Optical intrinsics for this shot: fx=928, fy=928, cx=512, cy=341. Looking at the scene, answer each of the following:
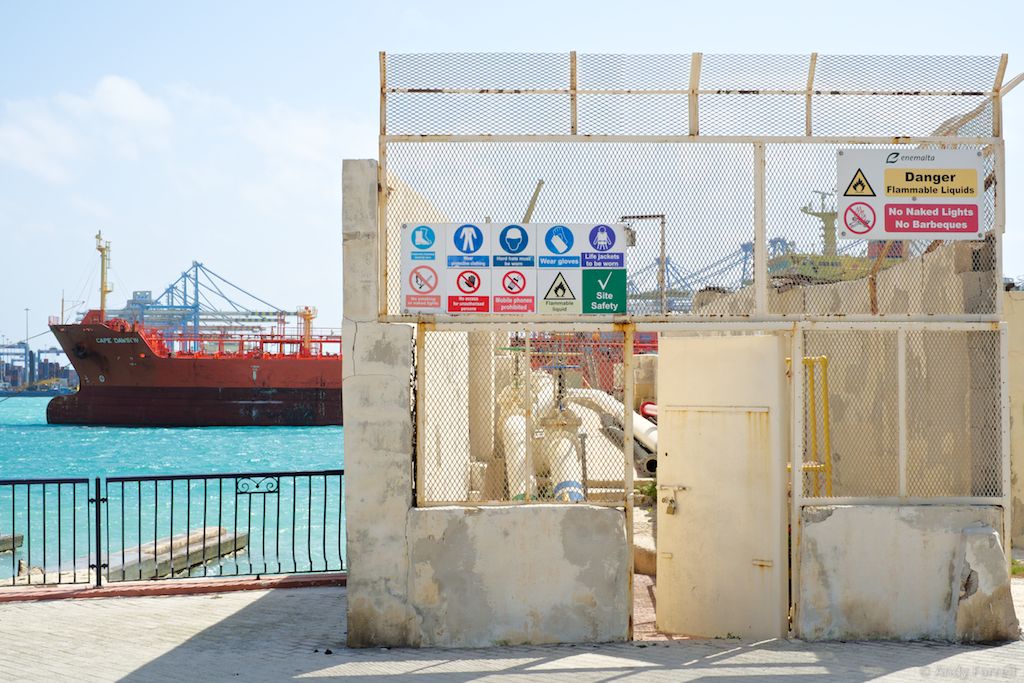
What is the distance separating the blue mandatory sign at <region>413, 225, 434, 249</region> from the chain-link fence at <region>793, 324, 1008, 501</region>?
9.18 feet

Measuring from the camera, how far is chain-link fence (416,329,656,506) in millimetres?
7137

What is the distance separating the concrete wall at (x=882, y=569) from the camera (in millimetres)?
6645

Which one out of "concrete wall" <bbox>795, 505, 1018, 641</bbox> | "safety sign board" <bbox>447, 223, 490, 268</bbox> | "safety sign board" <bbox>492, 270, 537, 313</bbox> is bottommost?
"concrete wall" <bbox>795, 505, 1018, 641</bbox>

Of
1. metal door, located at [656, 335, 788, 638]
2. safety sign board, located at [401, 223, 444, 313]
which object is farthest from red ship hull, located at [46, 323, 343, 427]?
safety sign board, located at [401, 223, 444, 313]

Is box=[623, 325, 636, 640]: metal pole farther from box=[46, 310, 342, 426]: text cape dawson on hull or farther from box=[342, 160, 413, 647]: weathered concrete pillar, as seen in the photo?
box=[46, 310, 342, 426]: text cape dawson on hull

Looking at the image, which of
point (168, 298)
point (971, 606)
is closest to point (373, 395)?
point (971, 606)

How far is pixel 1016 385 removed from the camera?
35.9 ft

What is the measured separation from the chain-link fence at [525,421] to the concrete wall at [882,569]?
1509 mm

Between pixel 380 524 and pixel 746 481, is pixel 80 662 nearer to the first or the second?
pixel 380 524

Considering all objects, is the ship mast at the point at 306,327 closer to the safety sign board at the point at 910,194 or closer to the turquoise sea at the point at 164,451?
the turquoise sea at the point at 164,451

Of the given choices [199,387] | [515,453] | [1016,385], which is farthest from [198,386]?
[1016,385]

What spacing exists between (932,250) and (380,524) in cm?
501

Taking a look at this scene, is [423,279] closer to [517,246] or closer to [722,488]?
[517,246]

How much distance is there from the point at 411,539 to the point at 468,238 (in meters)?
2.18
